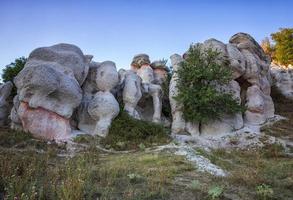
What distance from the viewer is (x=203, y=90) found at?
21.2m

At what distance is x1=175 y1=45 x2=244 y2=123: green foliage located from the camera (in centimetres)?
2116

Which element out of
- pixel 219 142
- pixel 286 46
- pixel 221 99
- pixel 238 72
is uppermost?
pixel 286 46

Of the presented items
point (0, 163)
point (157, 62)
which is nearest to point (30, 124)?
point (0, 163)

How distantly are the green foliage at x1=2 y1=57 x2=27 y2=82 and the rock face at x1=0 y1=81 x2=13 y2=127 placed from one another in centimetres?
161

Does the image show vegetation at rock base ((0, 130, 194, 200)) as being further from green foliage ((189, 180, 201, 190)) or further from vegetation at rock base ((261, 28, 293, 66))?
vegetation at rock base ((261, 28, 293, 66))

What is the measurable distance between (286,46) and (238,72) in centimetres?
2321

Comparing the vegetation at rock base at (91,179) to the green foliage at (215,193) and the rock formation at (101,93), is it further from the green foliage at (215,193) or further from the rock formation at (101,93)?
the rock formation at (101,93)

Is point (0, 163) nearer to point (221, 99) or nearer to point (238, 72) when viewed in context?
point (221, 99)

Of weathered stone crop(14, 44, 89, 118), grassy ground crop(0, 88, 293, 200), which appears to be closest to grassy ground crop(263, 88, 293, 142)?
grassy ground crop(0, 88, 293, 200)

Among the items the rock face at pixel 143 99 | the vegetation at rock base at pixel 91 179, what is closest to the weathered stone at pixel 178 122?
the rock face at pixel 143 99

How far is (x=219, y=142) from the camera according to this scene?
68.6 ft

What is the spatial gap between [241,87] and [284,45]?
21998 millimetres

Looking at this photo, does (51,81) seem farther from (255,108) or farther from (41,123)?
(255,108)

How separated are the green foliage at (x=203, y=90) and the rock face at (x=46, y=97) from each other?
7.54 metres
